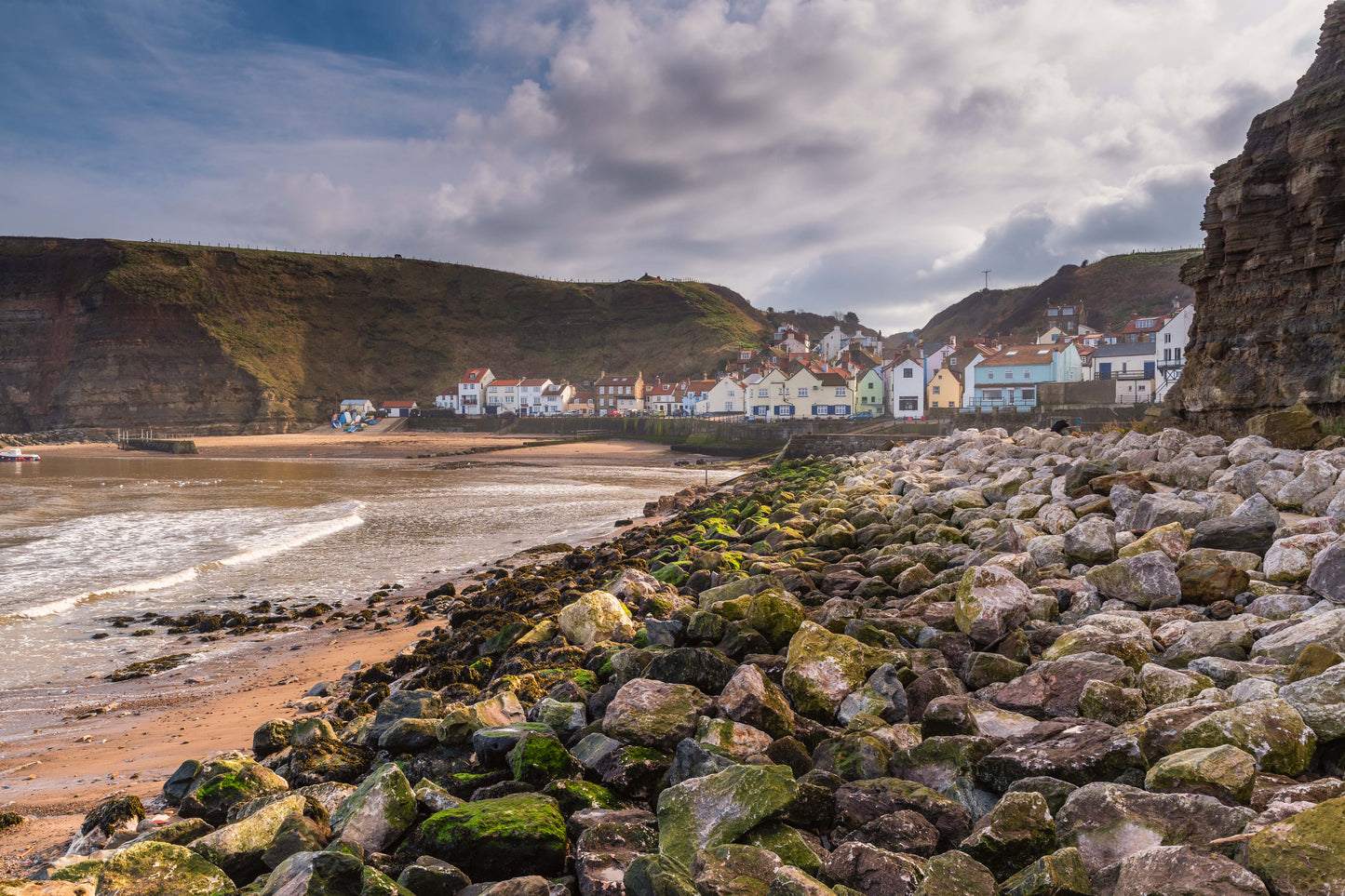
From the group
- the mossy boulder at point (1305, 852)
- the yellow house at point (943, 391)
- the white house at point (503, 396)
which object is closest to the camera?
the mossy boulder at point (1305, 852)

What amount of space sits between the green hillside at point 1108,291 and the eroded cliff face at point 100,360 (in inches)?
3971

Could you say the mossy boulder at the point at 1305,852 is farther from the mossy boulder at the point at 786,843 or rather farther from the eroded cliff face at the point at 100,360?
the eroded cliff face at the point at 100,360

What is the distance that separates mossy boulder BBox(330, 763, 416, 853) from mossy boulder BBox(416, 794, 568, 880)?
0.20 m

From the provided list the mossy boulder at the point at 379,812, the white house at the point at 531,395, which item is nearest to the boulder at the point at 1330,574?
the mossy boulder at the point at 379,812

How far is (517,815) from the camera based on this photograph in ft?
10.4

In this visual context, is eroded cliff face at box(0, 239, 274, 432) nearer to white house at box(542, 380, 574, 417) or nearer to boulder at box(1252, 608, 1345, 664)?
white house at box(542, 380, 574, 417)

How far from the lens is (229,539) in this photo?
1809 centimetres

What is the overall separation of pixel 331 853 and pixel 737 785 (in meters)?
1.63

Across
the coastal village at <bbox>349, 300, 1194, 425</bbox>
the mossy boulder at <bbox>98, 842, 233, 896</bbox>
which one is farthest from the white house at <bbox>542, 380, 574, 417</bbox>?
the mossy boulder at <bbox>98, 842, 233, 896</bbox>

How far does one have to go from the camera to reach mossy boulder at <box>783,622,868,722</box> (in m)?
4.32

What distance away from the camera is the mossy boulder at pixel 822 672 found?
4316 millimetres

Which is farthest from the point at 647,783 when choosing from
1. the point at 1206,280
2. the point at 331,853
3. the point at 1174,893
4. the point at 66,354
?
the point at 66,354

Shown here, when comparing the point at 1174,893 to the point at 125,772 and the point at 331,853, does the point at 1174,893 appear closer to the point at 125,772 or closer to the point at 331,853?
the point at 331,853

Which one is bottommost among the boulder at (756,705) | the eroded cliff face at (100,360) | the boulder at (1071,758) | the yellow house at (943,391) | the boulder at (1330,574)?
the boulder at (756,705)
